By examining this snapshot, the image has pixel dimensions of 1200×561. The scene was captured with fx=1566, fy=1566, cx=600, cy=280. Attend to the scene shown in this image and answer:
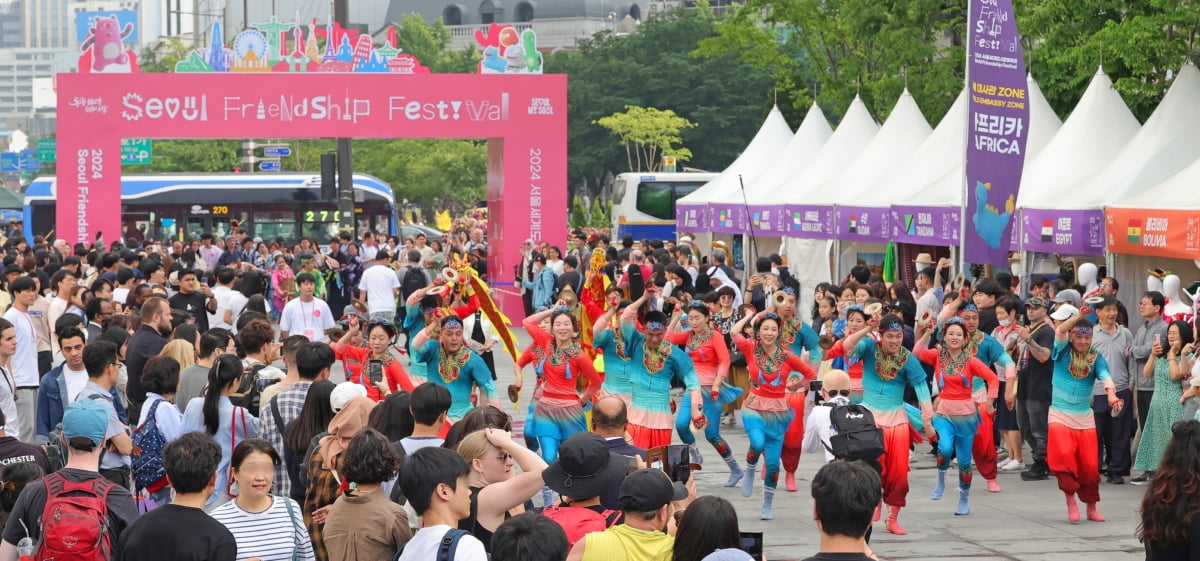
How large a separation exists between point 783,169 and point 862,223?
19.4 ft

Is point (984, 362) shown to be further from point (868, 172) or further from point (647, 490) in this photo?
point (868, 172)

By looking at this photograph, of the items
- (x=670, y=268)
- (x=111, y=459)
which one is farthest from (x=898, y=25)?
(x=111, y=459)

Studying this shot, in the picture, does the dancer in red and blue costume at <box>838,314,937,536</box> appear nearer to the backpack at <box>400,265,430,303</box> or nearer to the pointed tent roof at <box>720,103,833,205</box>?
the backpack at <box>400,265,430,303</box>

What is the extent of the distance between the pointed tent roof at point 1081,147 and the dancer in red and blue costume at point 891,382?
6.60 metres

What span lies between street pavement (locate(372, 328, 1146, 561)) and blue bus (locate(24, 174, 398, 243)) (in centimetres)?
2682

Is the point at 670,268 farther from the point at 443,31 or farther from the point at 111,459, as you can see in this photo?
the point at 443,31

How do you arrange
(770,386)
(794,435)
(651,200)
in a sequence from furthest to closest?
(651,200) → (794,435) → (770,386)

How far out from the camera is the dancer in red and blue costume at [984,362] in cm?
1172

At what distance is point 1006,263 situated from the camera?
16.1 metres

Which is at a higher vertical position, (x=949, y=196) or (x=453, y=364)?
(x=949, y=196)

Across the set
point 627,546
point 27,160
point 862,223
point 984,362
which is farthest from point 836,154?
point 27,160

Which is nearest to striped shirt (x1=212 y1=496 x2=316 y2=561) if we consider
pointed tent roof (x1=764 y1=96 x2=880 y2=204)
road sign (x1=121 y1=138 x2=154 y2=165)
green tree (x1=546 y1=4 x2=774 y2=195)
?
pointed tent roof (x1=764 y1=96 x2=880 y2=204)

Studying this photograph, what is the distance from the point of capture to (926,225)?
1927 centimetres

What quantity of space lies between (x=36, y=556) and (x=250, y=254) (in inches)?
890
